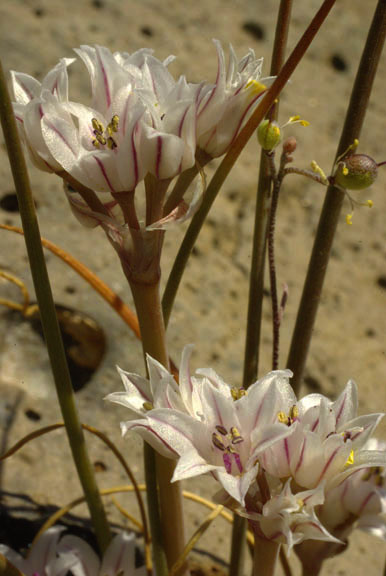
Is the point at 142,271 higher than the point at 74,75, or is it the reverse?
the point at 74,75

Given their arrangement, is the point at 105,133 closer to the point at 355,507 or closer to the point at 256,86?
the point at 256,86

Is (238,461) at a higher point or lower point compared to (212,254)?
lower

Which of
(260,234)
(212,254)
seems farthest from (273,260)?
(212,254)

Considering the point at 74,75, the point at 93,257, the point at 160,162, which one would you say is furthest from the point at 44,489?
the point at 74,75

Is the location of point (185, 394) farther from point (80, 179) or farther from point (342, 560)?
point (342, 560)

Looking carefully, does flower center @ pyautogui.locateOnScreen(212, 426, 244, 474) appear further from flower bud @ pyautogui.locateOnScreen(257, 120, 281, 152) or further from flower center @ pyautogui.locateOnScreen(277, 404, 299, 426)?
flower bud @ pyautogui.locateOnScreen(257, 120, 281, 152)

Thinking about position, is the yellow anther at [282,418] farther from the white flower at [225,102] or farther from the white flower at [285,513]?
the white flower at [225,102]

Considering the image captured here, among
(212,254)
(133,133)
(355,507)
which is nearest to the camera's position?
(133,133)

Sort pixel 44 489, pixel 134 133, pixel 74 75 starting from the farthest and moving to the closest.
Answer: pixel 74 75 → pixel 44 489 → pixel 134 133
